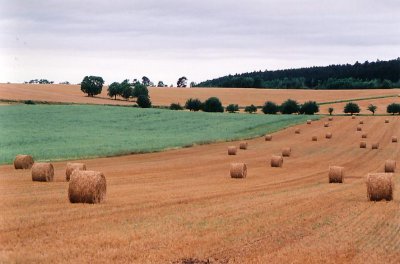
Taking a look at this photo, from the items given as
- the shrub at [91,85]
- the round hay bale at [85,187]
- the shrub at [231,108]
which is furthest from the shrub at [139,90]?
the round hay bale at [85,187]

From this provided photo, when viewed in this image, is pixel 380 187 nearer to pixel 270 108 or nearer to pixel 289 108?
pixel 270 108

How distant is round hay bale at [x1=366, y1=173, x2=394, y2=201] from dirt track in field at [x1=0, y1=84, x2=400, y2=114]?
94.6 m

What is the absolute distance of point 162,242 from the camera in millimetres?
14258

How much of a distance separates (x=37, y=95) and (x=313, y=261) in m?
110

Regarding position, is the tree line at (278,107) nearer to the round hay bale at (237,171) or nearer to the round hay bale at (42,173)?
the round hay bale at (237,171)

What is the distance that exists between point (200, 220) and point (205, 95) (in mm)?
128593

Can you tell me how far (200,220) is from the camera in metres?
17.2

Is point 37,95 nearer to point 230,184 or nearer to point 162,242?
point 230,184

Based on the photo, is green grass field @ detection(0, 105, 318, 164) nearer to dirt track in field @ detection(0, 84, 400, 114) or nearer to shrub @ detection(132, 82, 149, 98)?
dirt track in field @ detection(0, 84, 400, 114)

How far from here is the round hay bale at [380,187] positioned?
71.4 feet

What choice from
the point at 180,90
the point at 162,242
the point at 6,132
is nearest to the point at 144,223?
the point at 162,242

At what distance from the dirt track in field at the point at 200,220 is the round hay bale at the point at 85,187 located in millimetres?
345

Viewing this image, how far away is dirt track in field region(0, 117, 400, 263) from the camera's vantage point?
13375 millimetres

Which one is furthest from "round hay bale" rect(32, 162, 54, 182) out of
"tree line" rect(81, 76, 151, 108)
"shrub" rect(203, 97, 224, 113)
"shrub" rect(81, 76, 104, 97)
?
"shrub" rect(81, 76, 104, 97)
